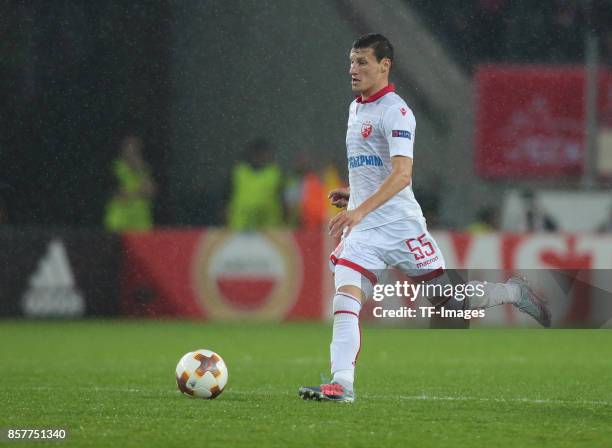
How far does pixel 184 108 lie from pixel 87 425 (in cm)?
1329

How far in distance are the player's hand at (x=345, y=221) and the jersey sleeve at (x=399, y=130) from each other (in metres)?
0.42

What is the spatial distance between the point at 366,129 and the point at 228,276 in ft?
25.5

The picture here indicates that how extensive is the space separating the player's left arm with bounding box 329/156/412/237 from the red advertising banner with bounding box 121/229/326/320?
25.7 feet

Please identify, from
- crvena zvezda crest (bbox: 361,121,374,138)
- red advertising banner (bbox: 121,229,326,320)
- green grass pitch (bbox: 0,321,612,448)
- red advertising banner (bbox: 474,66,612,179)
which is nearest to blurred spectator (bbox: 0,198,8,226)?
red advertising banner (bbox: 121,229,326,320)

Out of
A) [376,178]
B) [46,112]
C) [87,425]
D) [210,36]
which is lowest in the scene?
[87,425]

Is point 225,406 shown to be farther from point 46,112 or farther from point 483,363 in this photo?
point 46,112

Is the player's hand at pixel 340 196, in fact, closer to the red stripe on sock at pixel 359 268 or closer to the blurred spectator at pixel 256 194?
the red stripe on sock at pixel 359 268

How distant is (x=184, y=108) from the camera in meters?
19.3

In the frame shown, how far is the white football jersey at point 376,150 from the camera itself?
7.16 m

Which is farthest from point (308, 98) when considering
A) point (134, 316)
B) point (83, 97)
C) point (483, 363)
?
point (483, 363)

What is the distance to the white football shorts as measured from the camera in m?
7.16

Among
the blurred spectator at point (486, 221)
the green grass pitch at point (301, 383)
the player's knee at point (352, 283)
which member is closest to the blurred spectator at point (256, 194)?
the blurred spectator at point (486, 221)

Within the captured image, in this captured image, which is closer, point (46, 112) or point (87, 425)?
point (87, 425)

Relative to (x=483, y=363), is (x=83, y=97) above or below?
above
